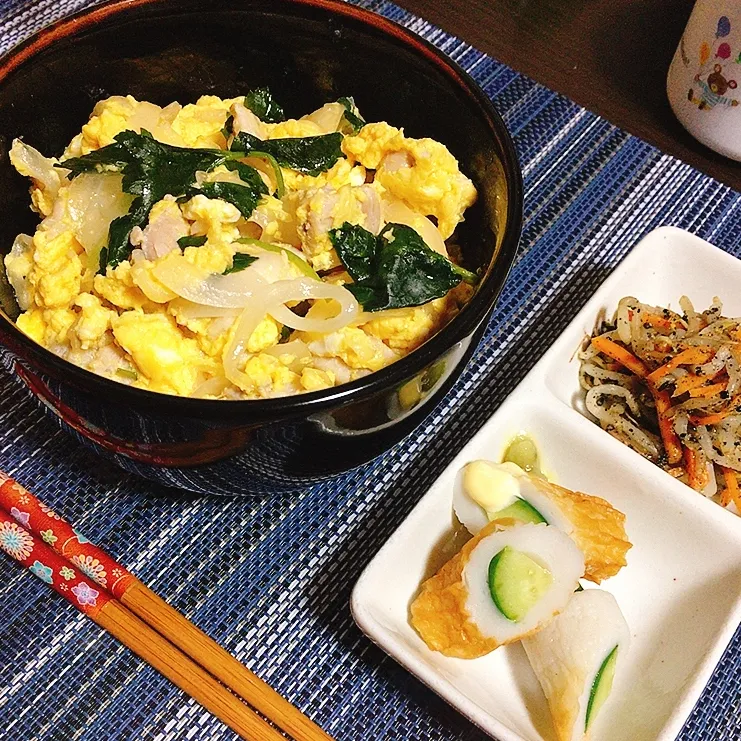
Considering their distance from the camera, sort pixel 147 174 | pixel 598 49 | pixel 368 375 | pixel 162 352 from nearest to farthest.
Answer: pixel 368 375 → pixel 162 352 → pixel 147 174 → pixel 598 49

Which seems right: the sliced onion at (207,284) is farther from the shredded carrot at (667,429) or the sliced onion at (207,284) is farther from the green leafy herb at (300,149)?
the shredded carrot at (667,429)

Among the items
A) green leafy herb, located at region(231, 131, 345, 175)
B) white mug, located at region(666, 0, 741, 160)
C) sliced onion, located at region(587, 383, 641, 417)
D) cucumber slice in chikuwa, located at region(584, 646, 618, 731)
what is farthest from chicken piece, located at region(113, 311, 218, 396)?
white mug, located at region(666, 0, 741, 160)

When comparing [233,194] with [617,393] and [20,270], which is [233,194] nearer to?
[20,270]

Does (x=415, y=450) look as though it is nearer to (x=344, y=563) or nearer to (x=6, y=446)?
(x=344, y=563)

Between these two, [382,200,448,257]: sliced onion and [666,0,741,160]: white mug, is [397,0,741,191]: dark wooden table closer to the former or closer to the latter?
[666,0,741,160]: white mug

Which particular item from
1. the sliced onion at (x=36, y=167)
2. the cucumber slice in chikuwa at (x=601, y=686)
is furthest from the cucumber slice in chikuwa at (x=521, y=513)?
the sliced onion at (x=36, y=167)

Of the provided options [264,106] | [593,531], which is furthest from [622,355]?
[264,106]

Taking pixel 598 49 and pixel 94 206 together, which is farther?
pixel 598 49
